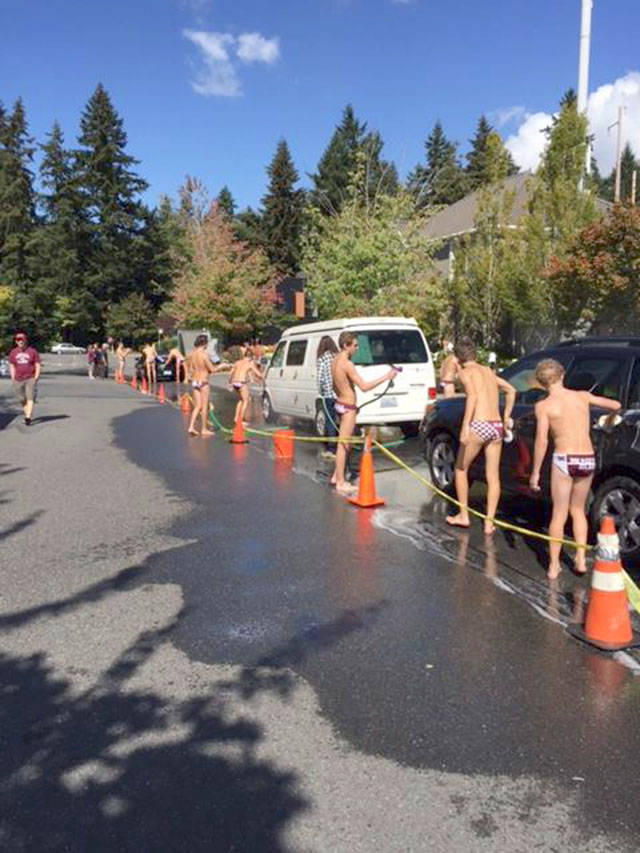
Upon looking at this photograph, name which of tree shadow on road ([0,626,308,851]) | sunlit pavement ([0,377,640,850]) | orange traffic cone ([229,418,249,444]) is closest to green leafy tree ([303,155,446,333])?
orange traffic cone ([229,418,249,444])

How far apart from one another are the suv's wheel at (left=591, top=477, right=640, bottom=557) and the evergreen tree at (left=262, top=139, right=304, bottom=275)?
60228mm

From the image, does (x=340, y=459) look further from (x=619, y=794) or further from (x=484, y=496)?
(x=619, y=794)

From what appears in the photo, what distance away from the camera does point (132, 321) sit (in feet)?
202

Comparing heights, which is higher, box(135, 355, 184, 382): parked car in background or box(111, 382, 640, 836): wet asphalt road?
box(135, 355, 184, 382): parked car in background

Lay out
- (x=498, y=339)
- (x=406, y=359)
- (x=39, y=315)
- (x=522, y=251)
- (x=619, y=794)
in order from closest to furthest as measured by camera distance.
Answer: (x=619, y=794) < (x=406, y=359) < (x=522, y=251) < (x=498, y=339) < (x=39, y=315)

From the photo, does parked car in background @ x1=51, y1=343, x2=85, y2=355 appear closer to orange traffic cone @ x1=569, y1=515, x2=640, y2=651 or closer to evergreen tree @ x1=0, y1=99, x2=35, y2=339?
evergreen tree @ x1=0, y1=99, x2=35, y2=339

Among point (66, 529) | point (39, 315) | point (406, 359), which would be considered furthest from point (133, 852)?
point (39, 315)

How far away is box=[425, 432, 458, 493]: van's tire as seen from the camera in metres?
8.42

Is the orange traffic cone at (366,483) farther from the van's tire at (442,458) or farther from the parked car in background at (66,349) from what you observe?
the parked car in background at (66,349)

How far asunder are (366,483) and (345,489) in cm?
81

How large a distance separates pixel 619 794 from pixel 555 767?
27 centimetres

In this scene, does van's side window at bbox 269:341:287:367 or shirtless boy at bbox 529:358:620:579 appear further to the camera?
van's side window at bbox 269:341:287:367

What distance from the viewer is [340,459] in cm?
893

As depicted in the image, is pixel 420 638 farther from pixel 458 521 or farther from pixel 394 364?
pixel 394 364
